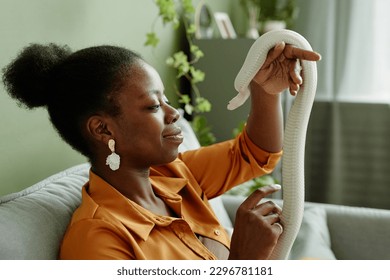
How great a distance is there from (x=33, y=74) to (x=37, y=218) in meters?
0.29

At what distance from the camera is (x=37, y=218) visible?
1.00 metres

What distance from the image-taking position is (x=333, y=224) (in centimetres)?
169

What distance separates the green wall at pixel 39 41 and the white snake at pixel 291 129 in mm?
554

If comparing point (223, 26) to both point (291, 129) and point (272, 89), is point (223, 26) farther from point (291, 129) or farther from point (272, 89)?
point (291, 129)

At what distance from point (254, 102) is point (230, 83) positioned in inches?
45.5

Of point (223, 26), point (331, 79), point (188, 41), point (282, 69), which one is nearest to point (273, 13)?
point (223, 26)

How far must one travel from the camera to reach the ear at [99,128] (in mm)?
1032

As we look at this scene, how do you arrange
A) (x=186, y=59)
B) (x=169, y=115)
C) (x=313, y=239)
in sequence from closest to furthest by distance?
(x=169, y=115) → (x=313, y=239) → (x=186, y=59)

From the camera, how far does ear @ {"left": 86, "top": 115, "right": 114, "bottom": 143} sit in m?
1.03

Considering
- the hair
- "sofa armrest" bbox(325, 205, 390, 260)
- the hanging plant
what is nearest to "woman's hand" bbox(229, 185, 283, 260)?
the hair

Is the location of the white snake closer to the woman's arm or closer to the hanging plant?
the woman's arm

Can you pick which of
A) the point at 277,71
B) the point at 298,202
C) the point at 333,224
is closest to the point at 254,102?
the point at 277,71

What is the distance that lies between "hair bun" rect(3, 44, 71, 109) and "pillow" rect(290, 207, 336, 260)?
864mm
